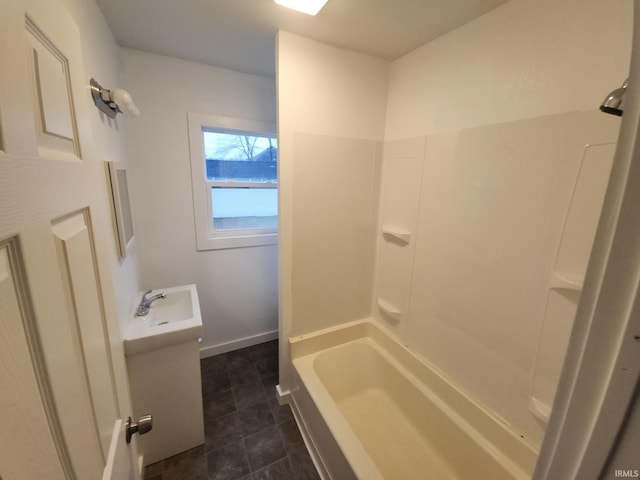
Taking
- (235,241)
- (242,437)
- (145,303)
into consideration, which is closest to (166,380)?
(145,303)

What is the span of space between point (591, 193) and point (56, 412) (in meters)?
1.54

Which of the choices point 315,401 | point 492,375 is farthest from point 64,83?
point 492,375

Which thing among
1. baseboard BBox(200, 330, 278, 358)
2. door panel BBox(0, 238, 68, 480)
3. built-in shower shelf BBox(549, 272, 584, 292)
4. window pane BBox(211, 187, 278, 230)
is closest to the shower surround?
built-in shower shelf BBox(549, 272, 584, 292)

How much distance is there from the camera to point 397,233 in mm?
1758

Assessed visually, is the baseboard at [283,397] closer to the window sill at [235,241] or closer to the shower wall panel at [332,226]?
the shower wall panel at [332,226]

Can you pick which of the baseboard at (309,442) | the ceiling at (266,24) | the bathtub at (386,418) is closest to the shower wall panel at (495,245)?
the bathtub at (386,418)

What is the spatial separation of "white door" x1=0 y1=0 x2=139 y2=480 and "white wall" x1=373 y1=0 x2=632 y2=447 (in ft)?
4.86

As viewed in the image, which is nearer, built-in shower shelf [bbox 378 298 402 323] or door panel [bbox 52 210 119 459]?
door panel [bbox 52 210 119 459]

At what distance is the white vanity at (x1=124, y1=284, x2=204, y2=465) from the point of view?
1.36 m

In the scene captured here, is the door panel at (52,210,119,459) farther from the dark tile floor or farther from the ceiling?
the ceiling

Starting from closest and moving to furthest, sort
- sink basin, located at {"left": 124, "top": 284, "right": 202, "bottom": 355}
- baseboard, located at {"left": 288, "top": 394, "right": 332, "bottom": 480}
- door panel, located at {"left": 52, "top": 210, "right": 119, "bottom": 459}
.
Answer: door panel, located at {"left": 52, "top": 210, "right": 119, "bottom": 459} → sink basin, located at {"left": 124, "top": 284, "right": 202, "bottom": 355} → baseboard, located at {"left": 288, "top": 394, "right": 332, "bottom": 480}

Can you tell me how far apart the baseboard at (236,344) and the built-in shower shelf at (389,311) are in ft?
3.99

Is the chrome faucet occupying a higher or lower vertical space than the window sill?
lower

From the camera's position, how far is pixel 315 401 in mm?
1444
